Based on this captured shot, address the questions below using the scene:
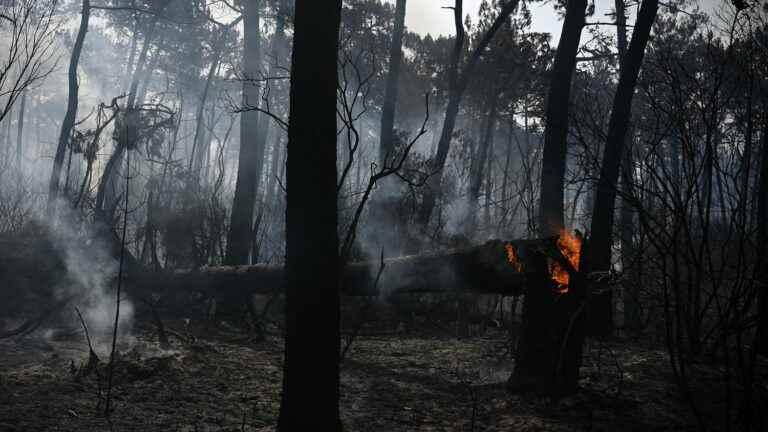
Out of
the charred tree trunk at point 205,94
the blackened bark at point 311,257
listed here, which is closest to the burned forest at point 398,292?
the blackened bark at point 311,257

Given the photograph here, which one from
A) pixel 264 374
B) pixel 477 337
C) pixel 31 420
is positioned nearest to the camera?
pixel 31 420

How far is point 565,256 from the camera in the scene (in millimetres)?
5012

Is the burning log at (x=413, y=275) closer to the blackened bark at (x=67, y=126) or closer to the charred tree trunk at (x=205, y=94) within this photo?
the charred tree trunk at (x=205, y=94)

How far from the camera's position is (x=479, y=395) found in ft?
17.1

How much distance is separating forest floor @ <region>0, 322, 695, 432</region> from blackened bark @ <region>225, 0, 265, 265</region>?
135 inches

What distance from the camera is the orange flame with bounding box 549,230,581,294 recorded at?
5.06 metres

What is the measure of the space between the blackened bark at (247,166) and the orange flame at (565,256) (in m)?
6.09

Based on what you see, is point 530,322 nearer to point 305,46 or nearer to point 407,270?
point 407,270

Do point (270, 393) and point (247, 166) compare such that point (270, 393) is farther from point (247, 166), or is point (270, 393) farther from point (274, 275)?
point (247, 166)

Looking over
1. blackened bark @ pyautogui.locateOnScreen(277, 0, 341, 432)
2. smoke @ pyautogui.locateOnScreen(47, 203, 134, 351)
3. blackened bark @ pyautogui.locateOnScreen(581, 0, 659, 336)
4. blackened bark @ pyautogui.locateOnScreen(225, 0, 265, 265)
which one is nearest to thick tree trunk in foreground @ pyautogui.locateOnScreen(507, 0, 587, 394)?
blackened bark @ pyautogui.locateOnScreen(277, 0, 341, 432)

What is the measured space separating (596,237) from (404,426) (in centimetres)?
480

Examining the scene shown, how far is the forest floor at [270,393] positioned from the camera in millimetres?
4125

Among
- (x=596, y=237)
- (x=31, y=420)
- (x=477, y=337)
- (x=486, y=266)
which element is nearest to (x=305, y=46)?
(x=486, y=266)

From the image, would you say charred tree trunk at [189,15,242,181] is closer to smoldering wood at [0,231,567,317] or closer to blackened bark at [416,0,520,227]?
smoldering wood at [0,231,567,317]
